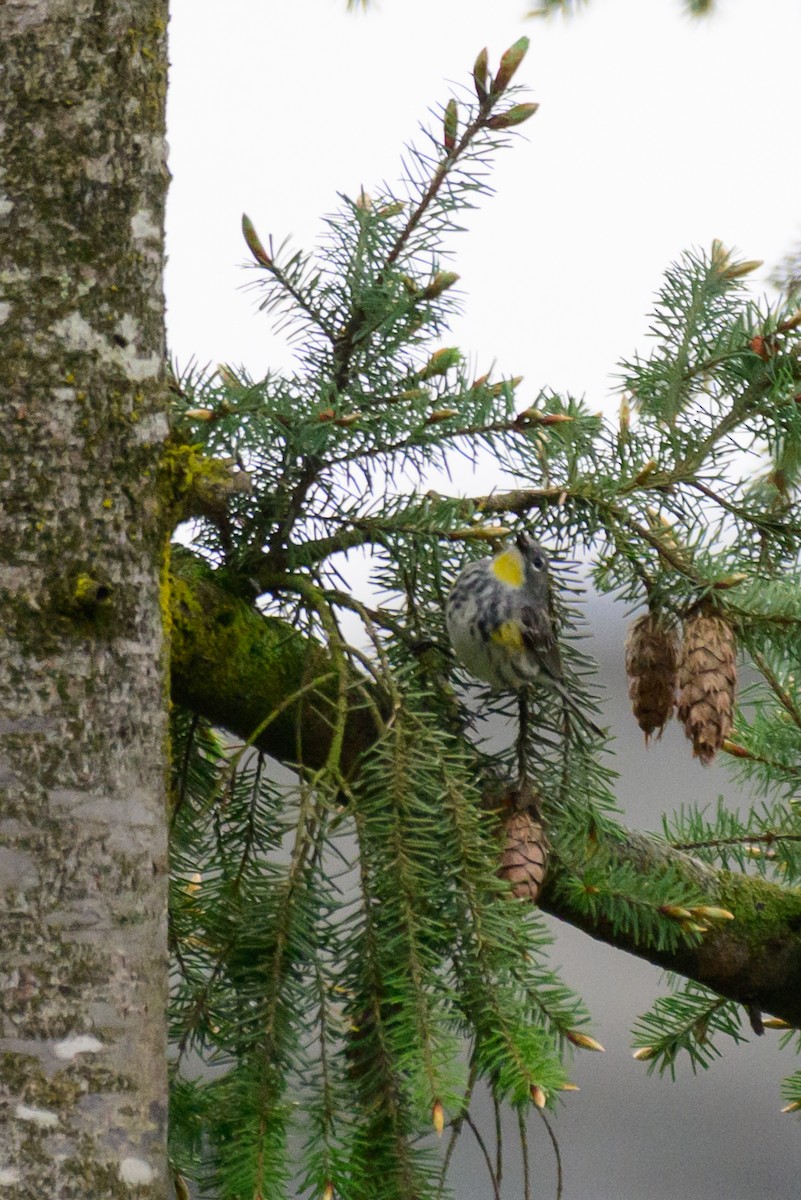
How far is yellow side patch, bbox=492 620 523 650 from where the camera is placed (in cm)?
71

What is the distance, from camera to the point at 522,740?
0.77 metres

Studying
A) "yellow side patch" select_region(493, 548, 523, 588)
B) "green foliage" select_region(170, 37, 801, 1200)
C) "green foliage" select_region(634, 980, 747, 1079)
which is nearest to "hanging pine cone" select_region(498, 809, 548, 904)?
"green foliage" select_region(170, 37, 801, 1200)

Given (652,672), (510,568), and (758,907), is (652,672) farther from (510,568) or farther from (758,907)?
(758,907)

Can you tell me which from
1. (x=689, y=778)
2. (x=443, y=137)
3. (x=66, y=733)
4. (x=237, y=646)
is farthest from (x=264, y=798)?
(x=689, y=778)

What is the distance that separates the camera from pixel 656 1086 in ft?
8.69

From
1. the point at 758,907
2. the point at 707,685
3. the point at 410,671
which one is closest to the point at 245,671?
the point at 410,671

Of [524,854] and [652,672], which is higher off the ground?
[652,672]

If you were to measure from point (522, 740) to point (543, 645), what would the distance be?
0.07 metres

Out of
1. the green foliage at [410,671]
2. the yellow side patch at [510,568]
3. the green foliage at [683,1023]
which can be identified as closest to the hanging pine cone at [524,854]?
the green foliage at [410,671]

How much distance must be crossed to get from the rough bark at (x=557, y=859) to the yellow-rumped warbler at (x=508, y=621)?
0.09 m

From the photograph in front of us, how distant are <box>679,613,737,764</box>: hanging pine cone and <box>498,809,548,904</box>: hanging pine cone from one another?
0.35ft

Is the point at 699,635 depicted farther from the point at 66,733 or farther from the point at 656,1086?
the point at 656,1086

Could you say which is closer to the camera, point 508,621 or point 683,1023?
point 508,621

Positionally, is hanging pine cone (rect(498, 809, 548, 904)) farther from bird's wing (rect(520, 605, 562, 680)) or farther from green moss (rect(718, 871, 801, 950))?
green moss (rect(718, 871, 801, 950))
